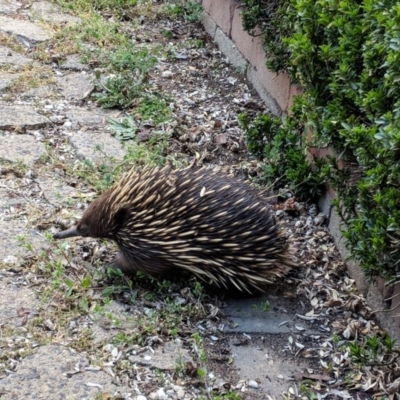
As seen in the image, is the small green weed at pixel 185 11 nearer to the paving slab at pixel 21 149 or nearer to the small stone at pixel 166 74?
the small stone at pixel 166 74

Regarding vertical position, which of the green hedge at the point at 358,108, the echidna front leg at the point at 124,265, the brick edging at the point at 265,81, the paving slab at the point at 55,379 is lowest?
the paving slab at the point at 55,379

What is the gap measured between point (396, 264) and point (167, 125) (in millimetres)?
2717

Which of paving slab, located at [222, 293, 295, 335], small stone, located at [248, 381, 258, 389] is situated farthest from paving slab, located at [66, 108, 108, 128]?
small stone, located at [248, 381, 258, 389]

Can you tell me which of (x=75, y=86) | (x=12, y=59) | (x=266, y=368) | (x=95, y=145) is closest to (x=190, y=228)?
(x=266, y=368)

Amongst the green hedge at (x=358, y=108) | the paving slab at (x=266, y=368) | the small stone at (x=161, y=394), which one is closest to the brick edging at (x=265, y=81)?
the green hedge at (x=358, y=108)

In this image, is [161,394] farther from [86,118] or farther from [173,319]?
[86,118]

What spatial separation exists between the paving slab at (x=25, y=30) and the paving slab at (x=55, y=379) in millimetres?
4101

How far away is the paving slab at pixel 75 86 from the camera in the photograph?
614cm

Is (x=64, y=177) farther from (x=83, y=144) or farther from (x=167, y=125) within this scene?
(x=167, y=125)

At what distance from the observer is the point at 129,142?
18.3 feet

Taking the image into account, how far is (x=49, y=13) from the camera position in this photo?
7543mm

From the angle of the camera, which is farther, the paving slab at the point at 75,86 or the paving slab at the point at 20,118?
the paving slab at the point at 75,86

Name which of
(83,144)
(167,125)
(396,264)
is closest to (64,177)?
(83,144)

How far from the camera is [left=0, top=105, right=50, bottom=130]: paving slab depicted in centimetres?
553
